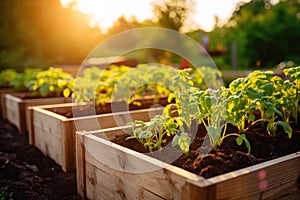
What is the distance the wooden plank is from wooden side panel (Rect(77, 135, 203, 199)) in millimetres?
544

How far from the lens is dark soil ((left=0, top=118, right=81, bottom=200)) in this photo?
8.01 ft

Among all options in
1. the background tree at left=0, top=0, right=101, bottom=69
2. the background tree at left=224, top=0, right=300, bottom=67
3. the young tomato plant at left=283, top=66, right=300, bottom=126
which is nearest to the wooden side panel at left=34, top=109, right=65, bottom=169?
the young tomato plant at left=283, top=66, right=300, bottom=126

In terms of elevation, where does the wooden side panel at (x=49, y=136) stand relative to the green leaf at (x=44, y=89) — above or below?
below

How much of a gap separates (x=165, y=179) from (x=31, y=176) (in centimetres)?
146

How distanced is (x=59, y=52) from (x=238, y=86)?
29.3 ft

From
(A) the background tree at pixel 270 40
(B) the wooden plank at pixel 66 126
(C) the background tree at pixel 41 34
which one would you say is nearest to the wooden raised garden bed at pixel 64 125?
(B) the wooden plank at pixel 66 126

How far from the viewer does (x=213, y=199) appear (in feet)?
5.02

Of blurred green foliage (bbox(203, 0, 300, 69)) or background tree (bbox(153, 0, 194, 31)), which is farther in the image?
background tree (bbox(153, 0, 194, 31))

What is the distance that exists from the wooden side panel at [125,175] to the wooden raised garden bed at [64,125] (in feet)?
1.79

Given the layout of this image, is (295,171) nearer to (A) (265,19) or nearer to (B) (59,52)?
(B) (59,52)

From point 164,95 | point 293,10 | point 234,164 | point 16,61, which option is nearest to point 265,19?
point 293,10

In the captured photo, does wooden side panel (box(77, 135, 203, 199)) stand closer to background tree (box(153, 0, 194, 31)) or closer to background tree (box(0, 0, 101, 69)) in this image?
background tree (box(0, 0, 101, 69))

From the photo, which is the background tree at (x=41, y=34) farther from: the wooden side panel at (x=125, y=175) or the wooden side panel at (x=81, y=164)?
the wooden side panel at (x=125, y=175)

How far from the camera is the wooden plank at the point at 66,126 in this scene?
2.88 m
